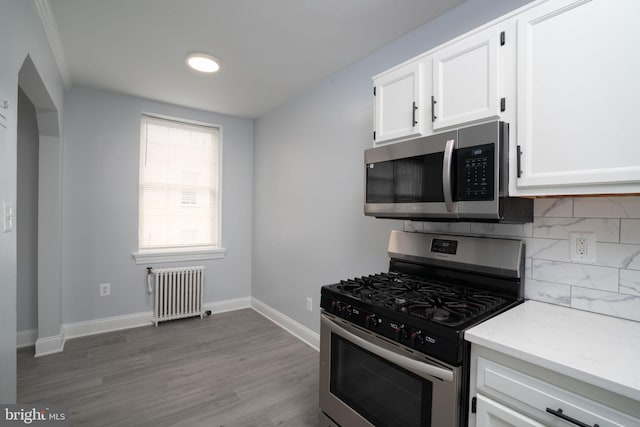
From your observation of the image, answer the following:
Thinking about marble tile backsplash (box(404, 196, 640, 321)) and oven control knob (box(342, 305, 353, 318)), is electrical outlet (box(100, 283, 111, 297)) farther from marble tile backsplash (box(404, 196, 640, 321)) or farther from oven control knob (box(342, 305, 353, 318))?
marble tile backsplash (box(404, 196, 640, 321))

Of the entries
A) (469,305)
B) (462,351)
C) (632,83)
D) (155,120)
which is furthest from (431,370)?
(155,120)

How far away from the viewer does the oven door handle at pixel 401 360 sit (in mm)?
1151

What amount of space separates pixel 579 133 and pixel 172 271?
12.5 ft

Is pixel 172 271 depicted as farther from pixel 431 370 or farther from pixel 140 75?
pixel 431 370

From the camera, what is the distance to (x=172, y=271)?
362 cm

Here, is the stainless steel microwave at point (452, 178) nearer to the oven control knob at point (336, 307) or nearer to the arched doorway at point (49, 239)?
the oven control knob at point (336, 307)

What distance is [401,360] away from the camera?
128 centimetres

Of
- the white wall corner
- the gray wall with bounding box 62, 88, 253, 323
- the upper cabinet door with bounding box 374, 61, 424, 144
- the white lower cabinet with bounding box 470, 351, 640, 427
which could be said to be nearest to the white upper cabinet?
the upper cabinet door with bounding box 374, 61, 424, 144

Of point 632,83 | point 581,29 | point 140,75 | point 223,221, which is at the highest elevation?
point 140,75

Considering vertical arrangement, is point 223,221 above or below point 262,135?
below

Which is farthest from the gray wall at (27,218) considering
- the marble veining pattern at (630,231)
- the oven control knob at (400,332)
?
the marble veining pattern at (630,231)

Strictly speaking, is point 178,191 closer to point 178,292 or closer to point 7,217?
point 178,292

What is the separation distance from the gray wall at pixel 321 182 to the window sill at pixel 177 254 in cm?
56

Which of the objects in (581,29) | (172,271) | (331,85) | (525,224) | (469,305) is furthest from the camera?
(172,271)
